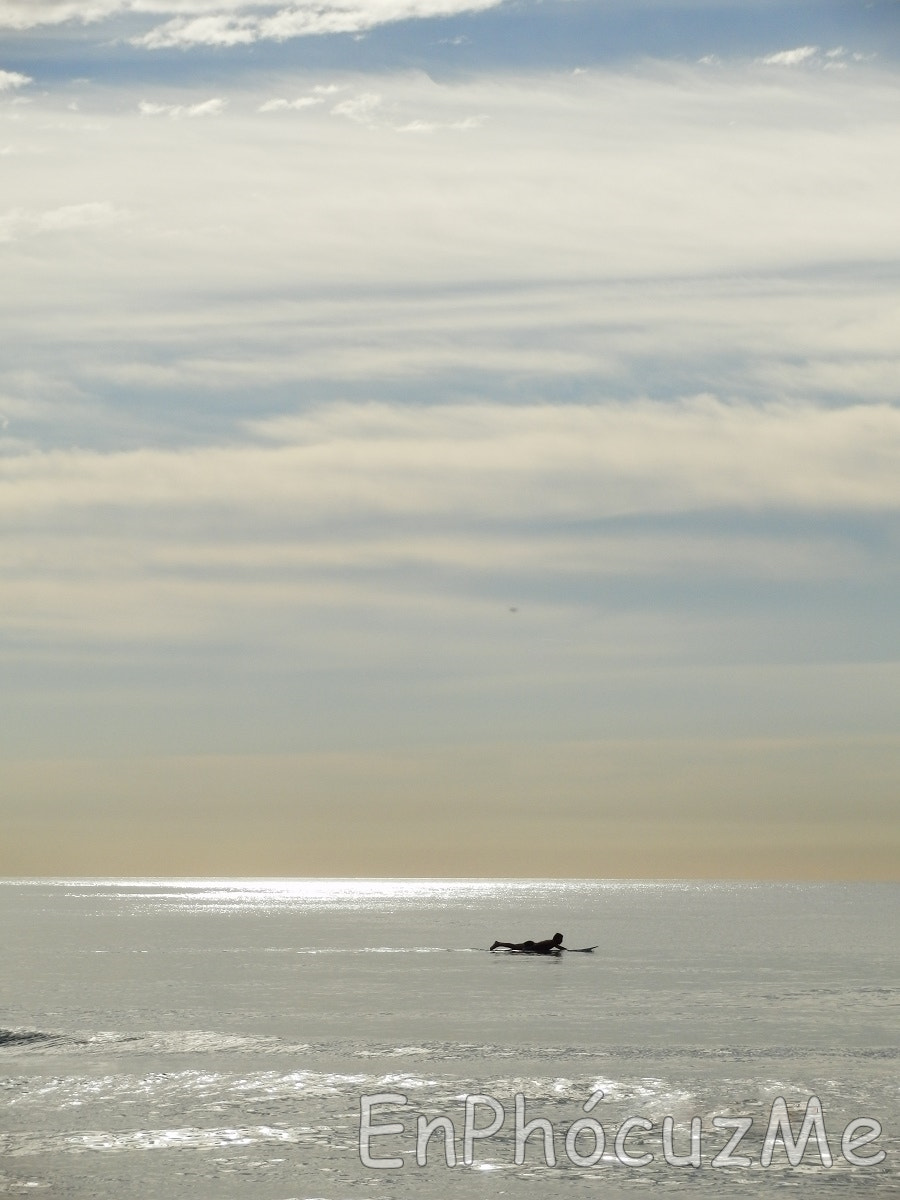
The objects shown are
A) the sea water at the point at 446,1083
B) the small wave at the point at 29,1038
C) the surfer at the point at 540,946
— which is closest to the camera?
the sea water at the point at 446,1083

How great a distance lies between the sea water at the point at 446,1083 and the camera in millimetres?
34156

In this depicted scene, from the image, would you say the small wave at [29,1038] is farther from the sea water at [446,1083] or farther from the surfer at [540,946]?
the surfer at [540,946]

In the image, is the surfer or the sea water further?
the surfer

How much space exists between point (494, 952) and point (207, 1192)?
277 feet

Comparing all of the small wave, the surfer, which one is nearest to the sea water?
the small wave

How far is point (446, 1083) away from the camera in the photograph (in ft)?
148

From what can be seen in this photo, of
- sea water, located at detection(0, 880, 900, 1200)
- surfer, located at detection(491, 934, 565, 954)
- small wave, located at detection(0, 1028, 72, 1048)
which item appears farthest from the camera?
surfer, located at detection(491, 934, 565, 954)

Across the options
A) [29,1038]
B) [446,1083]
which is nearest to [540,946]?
[29,1038]

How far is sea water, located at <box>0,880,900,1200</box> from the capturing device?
34.2 metres

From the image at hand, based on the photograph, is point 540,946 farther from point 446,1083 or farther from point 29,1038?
point 446,1083

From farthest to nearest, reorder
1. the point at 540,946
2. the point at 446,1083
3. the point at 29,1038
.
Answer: the point at 540,946 < the point at 29,1038 < the point at 446,1083

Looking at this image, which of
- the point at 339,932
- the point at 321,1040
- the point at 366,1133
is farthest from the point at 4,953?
the point at 366,1133

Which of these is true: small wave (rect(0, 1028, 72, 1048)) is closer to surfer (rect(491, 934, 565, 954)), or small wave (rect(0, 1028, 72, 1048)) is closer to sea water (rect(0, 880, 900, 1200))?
sea water (rect(0, 880, 900, 1200))

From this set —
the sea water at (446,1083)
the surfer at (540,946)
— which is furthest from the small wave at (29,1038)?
the surfer at (540,946)
